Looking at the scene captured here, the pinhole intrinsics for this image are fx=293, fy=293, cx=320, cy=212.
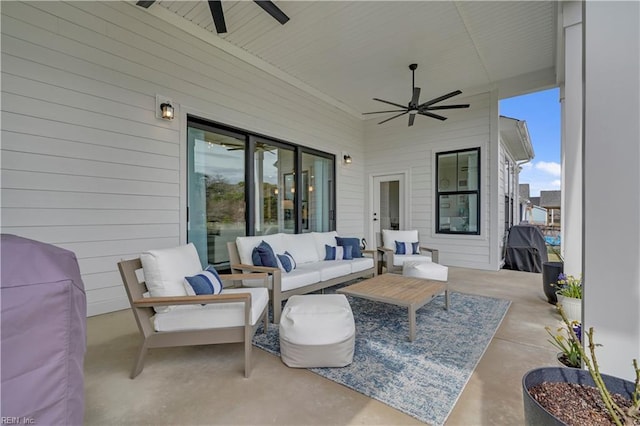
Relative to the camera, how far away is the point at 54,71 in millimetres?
3037

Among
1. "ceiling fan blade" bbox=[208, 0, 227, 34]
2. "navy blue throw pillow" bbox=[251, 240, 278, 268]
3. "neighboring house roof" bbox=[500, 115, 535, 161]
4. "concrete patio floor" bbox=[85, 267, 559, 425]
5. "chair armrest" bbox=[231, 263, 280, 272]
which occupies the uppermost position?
"ceiling fan blade" bbox=[208, 0, 227, 34]

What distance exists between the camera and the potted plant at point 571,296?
2986 mm

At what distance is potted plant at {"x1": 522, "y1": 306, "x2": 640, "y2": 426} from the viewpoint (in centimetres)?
97

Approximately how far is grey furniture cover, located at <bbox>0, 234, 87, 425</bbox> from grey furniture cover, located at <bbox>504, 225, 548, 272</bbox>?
23.4ft

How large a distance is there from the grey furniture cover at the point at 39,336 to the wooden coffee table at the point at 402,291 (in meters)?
2.29

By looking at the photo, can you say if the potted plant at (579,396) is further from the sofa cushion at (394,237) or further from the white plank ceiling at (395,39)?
the sofa cushion at (394,237)

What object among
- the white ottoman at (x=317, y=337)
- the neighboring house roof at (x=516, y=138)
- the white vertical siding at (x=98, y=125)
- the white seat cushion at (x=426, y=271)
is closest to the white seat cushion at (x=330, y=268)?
the white seat cushion at (x=426, y=271)

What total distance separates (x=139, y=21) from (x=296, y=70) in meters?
2.53

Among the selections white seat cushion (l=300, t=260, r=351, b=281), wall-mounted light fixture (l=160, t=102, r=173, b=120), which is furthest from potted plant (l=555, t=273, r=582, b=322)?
wall-mounted light fixture (l=160, t=102, r=173, b=120)

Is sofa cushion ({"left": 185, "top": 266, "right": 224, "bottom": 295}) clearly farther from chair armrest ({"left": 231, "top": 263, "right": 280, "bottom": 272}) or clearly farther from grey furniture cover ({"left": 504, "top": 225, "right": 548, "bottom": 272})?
grey furniture cover ({"left": 504, "top": 225, "right": 548, "bottom": 272})

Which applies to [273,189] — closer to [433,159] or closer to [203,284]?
[203,284]

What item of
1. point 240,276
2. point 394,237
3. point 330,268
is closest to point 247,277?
point 240,276

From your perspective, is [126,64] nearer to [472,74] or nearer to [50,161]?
[50,161]

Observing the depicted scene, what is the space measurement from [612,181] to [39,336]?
230 centimetres
